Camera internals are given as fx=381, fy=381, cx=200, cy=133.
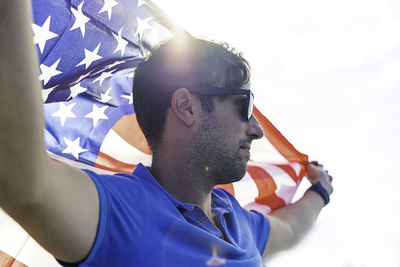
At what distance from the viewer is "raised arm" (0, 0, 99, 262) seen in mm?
854

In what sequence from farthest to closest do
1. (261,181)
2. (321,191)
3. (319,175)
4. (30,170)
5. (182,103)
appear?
(261,181) < (319,175) < (321,191) < (182,103) < (30,170)

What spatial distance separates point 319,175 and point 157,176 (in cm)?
229

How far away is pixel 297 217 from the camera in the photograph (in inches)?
137

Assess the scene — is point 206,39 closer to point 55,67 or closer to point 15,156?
point 55,67

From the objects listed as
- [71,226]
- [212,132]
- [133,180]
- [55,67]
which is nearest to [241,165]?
[212,132]

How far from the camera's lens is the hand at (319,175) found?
153 inches

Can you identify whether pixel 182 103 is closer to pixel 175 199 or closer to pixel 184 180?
pixel 184 180

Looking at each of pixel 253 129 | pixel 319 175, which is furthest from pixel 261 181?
pixel 253 129

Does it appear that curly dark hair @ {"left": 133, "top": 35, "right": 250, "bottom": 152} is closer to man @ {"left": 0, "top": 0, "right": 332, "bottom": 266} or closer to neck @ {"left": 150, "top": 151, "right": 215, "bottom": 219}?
man @ {"left": 0, "top": 0, "right": 332, "bottom": 266}

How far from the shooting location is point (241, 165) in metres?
2.27

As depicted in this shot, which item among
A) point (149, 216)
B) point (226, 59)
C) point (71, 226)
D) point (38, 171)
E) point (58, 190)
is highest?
point (226, 59)

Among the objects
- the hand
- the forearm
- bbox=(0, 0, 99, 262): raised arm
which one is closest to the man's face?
bbox=(0, 0, 99, 262): raised arm

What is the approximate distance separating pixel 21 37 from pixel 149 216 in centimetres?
107

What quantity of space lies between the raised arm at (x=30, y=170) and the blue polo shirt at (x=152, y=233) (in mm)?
91
